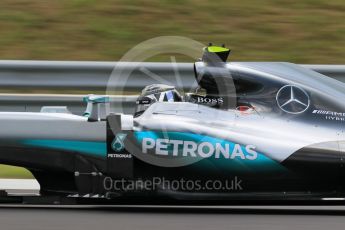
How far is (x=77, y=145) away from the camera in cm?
609

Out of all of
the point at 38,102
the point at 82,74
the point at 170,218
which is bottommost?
the point at 170,218

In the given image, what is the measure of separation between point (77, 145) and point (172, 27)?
582 cm

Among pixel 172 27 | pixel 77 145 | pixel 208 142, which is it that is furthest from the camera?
pixel 172 27

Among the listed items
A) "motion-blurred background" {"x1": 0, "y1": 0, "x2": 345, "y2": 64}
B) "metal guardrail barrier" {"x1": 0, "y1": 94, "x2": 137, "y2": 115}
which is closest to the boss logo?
"metal guardrail barrier" {"x1": 0, "y1": 94, "x2": 137, "y2": 115}

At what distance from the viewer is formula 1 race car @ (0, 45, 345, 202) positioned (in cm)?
580

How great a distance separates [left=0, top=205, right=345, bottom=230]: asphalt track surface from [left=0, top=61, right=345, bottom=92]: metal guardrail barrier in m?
2.83

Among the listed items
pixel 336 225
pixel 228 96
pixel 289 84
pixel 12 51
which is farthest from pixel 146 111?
pixel 12 51

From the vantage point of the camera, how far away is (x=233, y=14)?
11914mm

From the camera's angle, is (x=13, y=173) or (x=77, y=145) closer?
(x=77, y=145)

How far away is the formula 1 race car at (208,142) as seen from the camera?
5.80 metres

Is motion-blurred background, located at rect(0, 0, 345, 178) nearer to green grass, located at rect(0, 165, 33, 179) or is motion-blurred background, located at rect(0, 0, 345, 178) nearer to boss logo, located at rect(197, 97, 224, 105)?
green grass, located at rect(0, 165, 33, 179)

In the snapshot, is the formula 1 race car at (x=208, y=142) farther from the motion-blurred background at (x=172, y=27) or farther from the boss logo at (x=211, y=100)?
the motion-blurred background at (x=172, y=27)

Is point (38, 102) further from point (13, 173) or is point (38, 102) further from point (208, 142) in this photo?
point (208, 142)

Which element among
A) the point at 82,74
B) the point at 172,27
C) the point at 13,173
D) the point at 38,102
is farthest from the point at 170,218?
the point at 172,27
